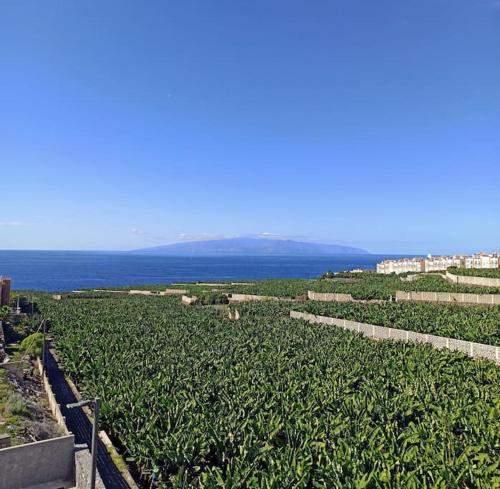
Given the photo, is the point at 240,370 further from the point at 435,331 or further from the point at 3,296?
the point at 3,296

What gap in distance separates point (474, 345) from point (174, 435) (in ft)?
63.9

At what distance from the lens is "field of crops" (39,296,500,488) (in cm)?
1223

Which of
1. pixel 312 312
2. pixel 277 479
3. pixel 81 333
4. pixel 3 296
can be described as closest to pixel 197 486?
pixel 277 479

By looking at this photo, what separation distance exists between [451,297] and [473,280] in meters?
10.2

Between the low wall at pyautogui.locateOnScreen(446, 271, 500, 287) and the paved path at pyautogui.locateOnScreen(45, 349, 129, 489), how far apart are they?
46.2 meters

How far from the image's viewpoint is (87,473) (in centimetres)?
1432

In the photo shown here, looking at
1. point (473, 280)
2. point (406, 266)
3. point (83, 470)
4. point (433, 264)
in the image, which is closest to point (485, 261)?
point (433, 264)

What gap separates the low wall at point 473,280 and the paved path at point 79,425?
152 ft

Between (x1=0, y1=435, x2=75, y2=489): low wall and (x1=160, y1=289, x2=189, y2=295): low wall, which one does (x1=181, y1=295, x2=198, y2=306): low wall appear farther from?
(x1=0, y1=435, x2=75, y2=489): low wall

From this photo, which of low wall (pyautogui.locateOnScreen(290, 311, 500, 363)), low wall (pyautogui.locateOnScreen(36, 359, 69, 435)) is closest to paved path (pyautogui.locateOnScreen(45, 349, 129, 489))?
low wall (pyautogui.locateOnScreen(36, 359, 69, 435))

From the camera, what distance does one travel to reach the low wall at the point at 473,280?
47.4m

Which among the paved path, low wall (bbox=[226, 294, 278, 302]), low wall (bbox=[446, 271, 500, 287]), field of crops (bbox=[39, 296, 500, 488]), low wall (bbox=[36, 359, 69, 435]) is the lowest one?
the paved path

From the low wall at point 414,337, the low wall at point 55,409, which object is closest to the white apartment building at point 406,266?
the low wall at point 414,337

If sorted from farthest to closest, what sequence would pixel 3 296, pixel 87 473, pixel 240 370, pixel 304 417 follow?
pixel 3 296
pixel 240 370
pixel 304 417
pixel 87 473
